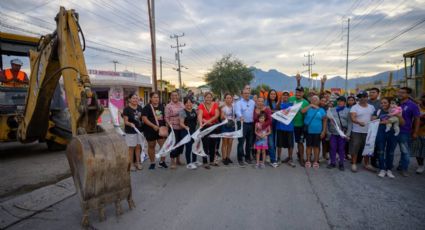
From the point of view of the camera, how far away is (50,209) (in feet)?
12.5

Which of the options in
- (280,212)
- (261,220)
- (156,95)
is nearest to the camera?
(261,220)

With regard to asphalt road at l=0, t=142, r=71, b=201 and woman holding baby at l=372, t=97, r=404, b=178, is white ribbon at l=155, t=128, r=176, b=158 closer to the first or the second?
asphalt road at l=0, t=142, r=71, b=201

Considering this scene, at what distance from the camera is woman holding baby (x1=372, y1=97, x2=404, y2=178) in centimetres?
513

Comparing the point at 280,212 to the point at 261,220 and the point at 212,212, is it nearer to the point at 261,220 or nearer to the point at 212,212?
the point at 261,220

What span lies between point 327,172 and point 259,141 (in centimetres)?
162

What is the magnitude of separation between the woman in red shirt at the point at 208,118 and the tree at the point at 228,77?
39247mm

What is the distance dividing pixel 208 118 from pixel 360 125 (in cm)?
346

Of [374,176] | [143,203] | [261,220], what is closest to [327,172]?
[374,176]

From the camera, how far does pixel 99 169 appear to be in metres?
3.14

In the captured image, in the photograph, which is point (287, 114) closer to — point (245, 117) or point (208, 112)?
point (245, 117)

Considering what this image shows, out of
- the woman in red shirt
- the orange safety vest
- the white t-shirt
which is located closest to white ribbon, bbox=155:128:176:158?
the woman in red shirt

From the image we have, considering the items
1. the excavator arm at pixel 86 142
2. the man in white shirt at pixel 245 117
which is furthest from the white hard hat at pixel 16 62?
the man in white shirt at pixel 245 117

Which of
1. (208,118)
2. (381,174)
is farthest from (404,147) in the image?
(208,118)

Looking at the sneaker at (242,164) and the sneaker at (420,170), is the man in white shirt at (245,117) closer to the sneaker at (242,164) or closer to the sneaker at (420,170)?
the sneaker at (242,164)
